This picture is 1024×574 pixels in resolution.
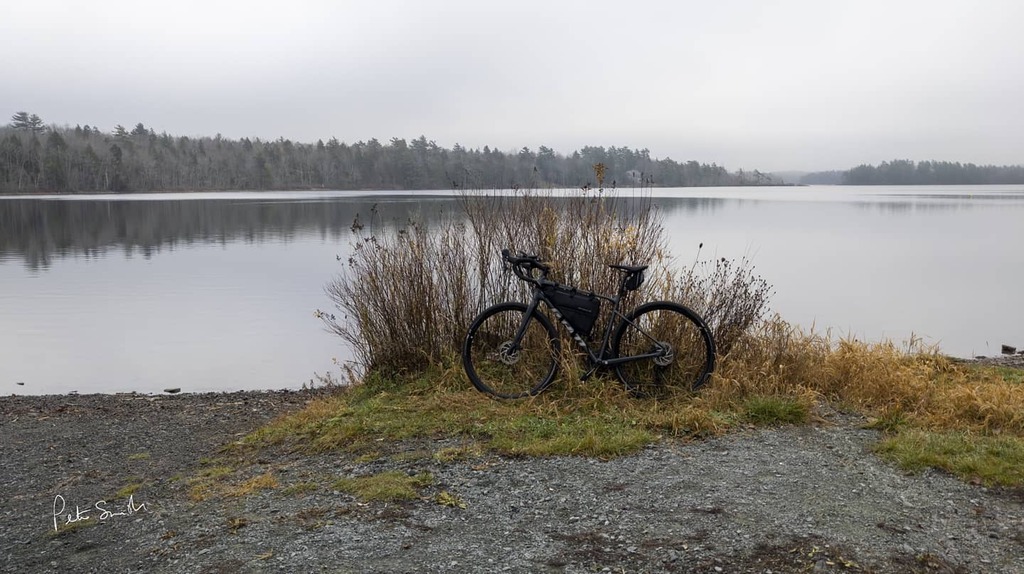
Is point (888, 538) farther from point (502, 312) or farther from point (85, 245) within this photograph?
point (85, 245)

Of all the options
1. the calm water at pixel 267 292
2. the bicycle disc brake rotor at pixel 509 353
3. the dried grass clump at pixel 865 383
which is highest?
the bicycle disc brake rotor at pixel 509 353

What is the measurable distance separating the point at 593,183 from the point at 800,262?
64.4ft

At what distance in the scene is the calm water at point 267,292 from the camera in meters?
13.5

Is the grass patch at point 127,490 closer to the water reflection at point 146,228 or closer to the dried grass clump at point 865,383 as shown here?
the dried grass clump at point 865,383

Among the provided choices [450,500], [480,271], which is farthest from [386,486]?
[480,271]

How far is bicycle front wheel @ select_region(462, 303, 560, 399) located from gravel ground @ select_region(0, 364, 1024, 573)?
1.22 meters

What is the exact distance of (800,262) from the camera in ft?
83.8

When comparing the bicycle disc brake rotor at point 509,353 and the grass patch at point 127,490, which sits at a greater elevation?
the bicycle disc brake rotor at point 509,353

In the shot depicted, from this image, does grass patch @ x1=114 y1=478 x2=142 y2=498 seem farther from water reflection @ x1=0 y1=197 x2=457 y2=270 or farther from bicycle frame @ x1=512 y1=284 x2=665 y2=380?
water reflection @ x1=0 y1=197 x2=457 y2=270

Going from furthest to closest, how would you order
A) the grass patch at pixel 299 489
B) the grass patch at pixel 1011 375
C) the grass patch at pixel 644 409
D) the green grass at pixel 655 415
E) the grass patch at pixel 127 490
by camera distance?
the grass patch at pixel 1011 375, the grass patch at pixel 644 409, the green grass at pixel 655 415, the grass patch at pixel 127 490, the grass patch at pixel 299 489

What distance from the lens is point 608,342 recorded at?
247 inches
